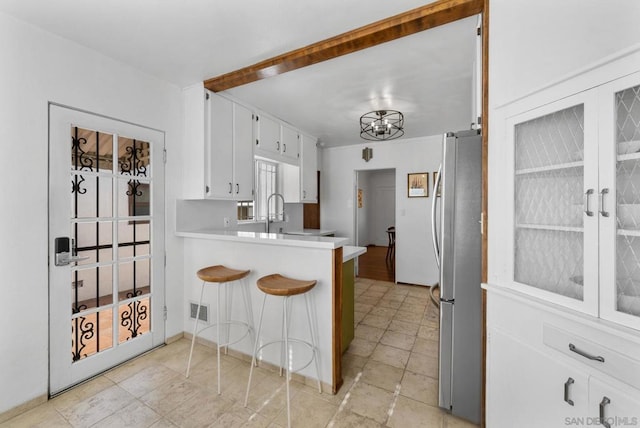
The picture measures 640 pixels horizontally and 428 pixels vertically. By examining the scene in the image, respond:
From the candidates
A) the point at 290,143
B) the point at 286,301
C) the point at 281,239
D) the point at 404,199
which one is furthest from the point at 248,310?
the point at 404,199

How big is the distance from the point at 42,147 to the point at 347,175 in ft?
13.8

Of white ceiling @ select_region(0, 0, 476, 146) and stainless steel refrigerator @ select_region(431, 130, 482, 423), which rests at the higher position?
white ceiling @ select_region(0, 0, 476, 146)

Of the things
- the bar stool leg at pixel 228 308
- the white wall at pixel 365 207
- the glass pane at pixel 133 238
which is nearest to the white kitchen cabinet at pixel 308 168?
the bar stool leg at pixel 228 308

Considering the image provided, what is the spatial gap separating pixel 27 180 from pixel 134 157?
2.43 ft

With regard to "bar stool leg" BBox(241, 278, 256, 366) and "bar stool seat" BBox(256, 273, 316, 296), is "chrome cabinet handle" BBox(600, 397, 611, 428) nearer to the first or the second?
"bar stool seat" BBox(256, 273, 316, 296)

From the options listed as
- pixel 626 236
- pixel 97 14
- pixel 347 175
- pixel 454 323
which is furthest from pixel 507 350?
pixel 347 175

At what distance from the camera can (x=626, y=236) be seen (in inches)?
39.3

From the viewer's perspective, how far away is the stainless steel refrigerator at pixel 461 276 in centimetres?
165

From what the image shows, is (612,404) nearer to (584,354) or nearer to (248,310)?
(584,354)

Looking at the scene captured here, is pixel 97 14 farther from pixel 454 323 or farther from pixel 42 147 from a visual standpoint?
pixel 454 323

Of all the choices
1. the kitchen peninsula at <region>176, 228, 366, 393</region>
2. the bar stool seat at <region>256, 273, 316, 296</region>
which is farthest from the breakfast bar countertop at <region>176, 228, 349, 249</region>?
the bar stool seat at <region>256, 273, 316, 296</region>

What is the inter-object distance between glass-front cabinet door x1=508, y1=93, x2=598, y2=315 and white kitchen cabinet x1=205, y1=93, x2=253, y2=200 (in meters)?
2.46

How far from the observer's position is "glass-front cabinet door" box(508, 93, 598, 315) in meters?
1.07

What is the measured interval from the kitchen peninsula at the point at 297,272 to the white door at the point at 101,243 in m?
0.48
